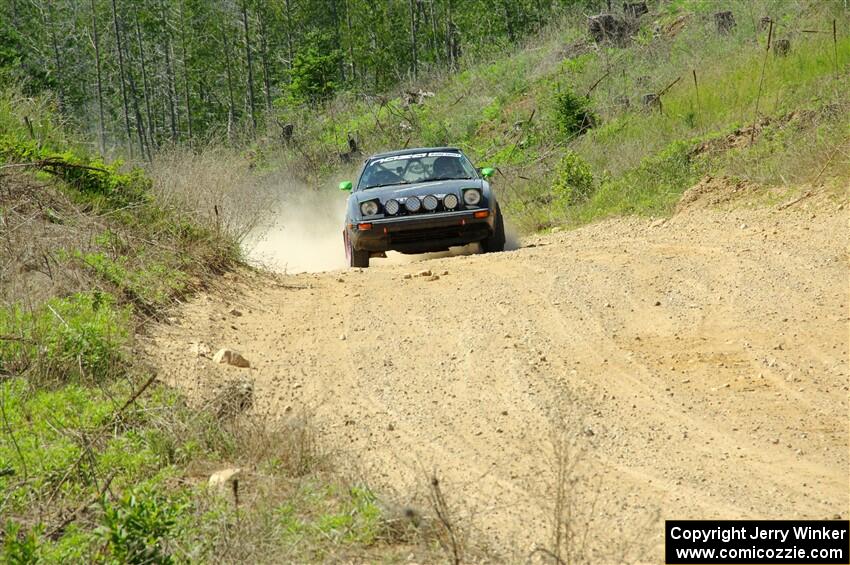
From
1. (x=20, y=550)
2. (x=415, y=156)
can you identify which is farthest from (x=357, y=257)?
(x=20, y=550)

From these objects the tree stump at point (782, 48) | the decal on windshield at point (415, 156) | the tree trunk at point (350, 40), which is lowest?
the decal on windshield at point (415, 156)

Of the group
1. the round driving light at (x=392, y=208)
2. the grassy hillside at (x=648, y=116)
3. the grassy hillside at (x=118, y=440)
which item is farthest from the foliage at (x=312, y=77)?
the grassy hillside at (x=118, y=440)

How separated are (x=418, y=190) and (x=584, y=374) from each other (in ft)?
20.9

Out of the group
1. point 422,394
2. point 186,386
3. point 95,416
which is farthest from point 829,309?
point 95,416

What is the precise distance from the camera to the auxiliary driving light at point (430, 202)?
12.8 m

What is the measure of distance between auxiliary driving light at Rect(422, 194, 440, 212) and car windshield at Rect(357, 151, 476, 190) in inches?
31.0

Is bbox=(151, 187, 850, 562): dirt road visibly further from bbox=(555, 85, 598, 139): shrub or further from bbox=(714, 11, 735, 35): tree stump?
bbox=(714, 11, 735, 35): tree stump

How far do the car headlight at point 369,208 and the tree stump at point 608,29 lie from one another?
1924 cm

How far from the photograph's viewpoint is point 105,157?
42.3 ft

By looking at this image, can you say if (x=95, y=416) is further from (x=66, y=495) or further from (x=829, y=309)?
(x=829, y=309)

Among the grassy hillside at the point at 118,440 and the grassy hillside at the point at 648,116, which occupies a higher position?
the grassy hillside at the point at 648,116

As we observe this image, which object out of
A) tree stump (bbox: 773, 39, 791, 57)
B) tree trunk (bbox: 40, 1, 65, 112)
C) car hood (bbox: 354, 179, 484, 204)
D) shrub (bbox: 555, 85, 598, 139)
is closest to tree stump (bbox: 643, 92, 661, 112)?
shrub (bbox: 555, 85, 598, 139)

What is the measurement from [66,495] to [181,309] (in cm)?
414

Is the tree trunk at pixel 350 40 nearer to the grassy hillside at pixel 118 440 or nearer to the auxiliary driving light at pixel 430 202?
the auxiliary driving light at pixel 430 202
